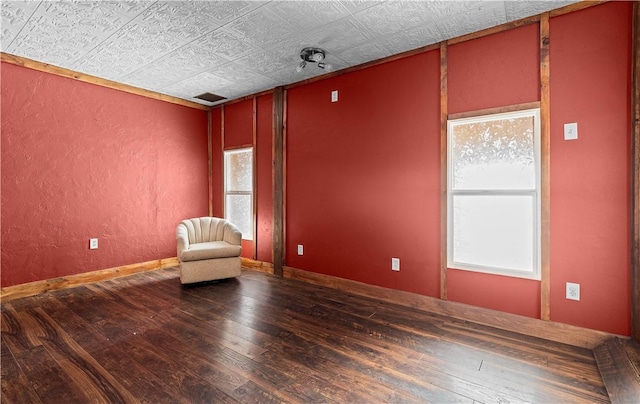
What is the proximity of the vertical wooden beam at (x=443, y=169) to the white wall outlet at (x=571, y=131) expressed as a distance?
926mm

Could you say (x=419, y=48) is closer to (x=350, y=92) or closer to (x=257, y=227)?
(x=350, y=92)

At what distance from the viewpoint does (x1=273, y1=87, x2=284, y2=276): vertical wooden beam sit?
4.37 metres

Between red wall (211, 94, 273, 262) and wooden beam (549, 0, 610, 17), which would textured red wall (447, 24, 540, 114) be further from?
red wall (211, 94, 273, 262)

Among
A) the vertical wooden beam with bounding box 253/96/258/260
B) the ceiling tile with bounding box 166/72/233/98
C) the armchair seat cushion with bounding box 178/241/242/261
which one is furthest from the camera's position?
the vertical wooden beam with bounding box 253/96/258/260

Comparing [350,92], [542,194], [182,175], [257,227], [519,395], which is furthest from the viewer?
[182,175]

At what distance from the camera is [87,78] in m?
3.93

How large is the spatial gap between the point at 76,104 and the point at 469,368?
5054 mm

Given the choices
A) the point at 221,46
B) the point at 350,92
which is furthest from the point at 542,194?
the point at 221,46

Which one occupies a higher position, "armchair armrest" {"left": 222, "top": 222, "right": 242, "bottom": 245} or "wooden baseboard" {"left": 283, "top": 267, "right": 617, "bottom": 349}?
"armchair armrest" {"left": 222, "top": 222, "right": 242, "bottom": 245}

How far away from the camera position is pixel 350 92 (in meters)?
3.69

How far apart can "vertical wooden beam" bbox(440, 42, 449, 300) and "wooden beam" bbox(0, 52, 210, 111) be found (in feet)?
13.0

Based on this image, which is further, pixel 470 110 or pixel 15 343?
pixel 470 110

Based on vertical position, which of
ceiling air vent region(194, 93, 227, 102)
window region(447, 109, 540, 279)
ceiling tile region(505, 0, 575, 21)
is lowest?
window region(447, 109, 540, 279)

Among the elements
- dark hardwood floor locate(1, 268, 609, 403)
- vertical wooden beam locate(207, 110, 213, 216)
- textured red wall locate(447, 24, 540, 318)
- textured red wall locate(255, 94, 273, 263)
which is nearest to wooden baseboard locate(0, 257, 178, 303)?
dark hardwood floor locate(1, 268, 609, 403)
